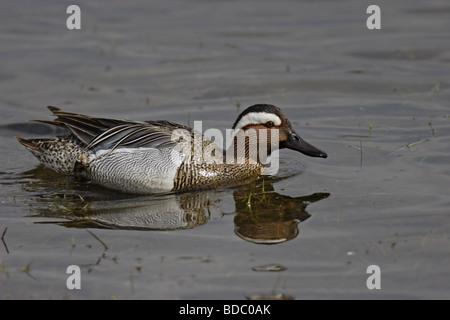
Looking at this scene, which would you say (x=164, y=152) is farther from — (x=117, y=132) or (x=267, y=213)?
(x=267, y=213)

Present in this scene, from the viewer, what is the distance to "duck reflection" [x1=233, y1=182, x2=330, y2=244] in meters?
5.95

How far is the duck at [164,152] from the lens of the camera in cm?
714

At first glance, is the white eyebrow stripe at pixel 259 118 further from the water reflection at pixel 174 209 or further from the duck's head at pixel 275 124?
the water reflection at pixel 174 209

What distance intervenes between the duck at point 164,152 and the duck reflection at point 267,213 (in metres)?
0.36

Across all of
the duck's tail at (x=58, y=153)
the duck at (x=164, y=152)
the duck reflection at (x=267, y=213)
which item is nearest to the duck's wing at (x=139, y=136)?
the duck at (x=164, y=152)

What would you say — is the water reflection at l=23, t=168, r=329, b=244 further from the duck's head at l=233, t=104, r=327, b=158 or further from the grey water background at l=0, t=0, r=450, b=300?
the duck's head at l=233, t=104, r=327, b=158

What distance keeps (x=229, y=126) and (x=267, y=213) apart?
2.50 metres

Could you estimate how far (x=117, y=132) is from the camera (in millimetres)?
7395

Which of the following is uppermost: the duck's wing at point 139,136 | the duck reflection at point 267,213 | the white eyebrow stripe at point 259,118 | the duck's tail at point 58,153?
the white eyebrow stripe at point 259,118

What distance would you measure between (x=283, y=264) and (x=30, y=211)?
235cm

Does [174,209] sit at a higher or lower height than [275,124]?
lower

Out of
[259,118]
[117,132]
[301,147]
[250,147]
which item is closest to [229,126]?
[250,147]

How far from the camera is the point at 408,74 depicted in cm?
1034

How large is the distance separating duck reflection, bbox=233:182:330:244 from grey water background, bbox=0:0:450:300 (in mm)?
23
